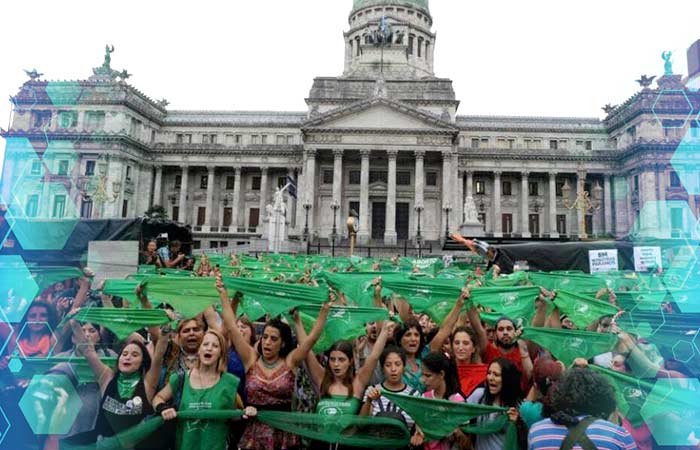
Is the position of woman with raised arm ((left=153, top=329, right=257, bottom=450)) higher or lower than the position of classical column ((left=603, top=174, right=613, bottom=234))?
lower

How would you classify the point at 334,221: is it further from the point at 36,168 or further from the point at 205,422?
the point at 205,422

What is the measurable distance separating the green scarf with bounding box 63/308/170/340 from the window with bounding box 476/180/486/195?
2206 inches

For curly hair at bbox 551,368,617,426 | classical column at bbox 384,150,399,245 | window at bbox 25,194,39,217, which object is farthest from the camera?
window at bbox 25,194,39,217

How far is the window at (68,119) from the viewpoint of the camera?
185ft

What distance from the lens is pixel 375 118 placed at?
52312 mm

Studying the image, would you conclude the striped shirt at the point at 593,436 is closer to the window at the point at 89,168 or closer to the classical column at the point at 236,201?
the classical column at the point at 236,201

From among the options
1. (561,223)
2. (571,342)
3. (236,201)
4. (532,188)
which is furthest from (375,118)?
(571,342)

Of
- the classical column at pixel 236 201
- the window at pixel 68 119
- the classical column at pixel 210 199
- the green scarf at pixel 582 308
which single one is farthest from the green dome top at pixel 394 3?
the green scarf at pixel 582 308

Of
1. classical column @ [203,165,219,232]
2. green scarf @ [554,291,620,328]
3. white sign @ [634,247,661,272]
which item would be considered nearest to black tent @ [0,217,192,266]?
green scarf @ [554,291,620,328]

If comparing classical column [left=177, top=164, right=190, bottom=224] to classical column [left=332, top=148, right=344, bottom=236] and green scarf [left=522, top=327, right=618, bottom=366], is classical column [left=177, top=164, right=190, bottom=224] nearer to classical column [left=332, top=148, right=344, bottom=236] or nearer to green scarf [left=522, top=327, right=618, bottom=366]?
classical column [left=332, top=148, right=344, bottom=236]

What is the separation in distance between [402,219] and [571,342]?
162ft

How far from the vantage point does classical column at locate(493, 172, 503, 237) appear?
57219 millimetres

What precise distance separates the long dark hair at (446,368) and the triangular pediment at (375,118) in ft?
157
